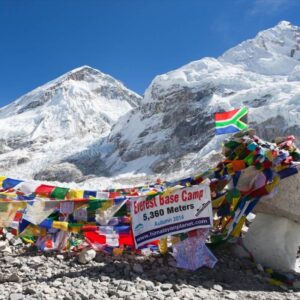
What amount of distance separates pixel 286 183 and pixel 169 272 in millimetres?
3122

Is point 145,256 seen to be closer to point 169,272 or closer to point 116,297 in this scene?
point 169,272

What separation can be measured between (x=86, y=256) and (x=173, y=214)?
175cm

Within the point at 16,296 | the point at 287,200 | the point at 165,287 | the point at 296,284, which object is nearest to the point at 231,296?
the point at 165,287

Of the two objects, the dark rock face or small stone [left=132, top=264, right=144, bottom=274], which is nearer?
small stone [left=132, top=264, right=144, bottom=274]

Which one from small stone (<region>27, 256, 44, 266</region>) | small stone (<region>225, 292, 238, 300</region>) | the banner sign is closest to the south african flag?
the banner sign

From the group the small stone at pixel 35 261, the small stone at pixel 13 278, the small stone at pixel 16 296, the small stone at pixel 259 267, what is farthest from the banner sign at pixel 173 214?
the small stone at pixel 16 296

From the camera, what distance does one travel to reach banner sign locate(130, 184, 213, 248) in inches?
344

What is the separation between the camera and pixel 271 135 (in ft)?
491

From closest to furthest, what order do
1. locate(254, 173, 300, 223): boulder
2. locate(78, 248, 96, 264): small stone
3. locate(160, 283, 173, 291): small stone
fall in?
locate(160, 283, 173, 291): small stone < locate(78, 248, 96, 264): small stone < locate(254, 173, 300, 223): boulder

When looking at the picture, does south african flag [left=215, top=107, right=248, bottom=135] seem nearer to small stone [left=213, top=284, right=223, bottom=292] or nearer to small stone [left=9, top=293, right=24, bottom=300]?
small stone [left=213, top=284, right=223, bottom=292]

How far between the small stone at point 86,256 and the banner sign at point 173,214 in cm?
85

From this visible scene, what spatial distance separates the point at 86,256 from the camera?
8336 millimetres

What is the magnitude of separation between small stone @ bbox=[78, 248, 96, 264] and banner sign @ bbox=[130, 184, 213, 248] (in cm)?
85

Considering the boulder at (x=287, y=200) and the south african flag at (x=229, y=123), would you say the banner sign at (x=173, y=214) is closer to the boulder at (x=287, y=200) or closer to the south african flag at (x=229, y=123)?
the boulder at (x=287, y=200)
